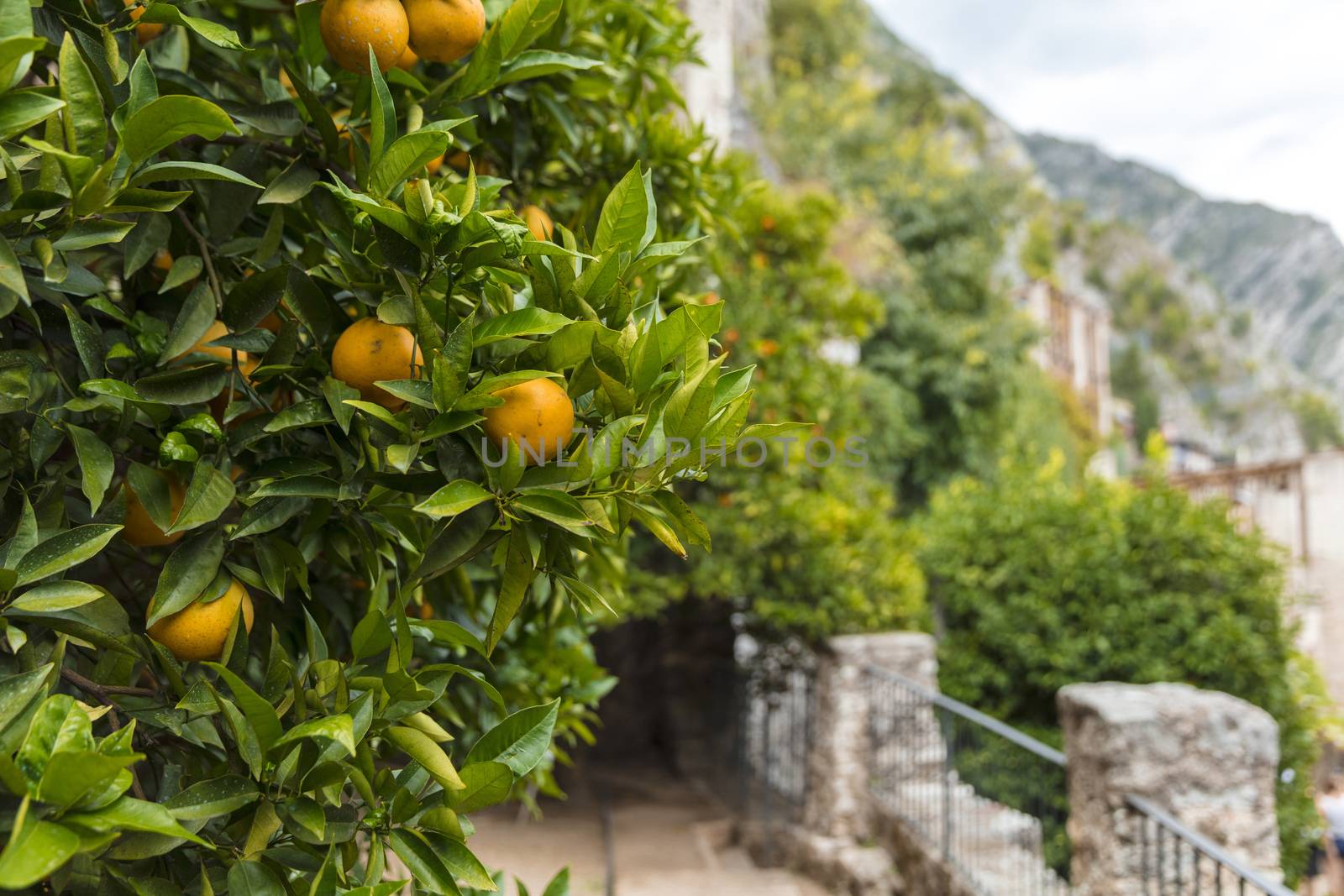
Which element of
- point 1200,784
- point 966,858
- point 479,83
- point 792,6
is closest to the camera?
point 479,83

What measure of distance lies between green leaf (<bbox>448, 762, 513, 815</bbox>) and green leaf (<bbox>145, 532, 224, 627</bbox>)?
0.97ft

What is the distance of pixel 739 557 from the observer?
16.2ft

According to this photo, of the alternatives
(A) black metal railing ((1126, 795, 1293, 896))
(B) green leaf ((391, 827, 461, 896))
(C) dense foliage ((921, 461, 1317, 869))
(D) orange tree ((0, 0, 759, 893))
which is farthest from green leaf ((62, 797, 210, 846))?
(C) dense foliage ((921, 461, 1317, 869))

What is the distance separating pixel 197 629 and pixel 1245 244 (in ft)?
303

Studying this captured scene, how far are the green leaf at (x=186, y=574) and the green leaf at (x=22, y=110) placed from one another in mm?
371

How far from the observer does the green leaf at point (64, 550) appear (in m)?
0.72

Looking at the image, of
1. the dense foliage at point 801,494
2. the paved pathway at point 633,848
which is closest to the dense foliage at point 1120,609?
the dense foliage at point 801,494

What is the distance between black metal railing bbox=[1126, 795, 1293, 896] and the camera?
8.73ft

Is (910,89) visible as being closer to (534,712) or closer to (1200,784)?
(1200,784)

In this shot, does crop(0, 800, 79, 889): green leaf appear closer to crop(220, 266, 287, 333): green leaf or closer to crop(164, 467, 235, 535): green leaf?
crop(164, 467, 235, 535): green leaf

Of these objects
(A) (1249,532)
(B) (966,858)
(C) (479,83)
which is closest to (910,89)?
(A) (1249,532)

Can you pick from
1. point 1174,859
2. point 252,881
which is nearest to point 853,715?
point 1174,859

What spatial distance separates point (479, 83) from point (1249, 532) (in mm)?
6931

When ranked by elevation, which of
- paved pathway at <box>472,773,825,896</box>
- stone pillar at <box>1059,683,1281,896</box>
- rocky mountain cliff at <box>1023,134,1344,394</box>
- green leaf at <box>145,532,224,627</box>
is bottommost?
paved pathway at <box>472,773,825,896</box>
